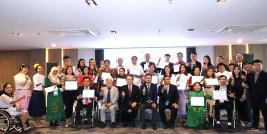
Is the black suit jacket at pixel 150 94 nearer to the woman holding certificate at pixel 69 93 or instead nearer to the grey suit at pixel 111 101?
the grey suit at pixel 111 101

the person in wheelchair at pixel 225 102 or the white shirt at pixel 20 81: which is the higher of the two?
the white shirt at pixel 20 81

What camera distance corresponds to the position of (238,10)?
19.1 ft

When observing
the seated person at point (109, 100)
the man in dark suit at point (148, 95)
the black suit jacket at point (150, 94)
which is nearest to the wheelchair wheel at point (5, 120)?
the seated person at point (109, 100)

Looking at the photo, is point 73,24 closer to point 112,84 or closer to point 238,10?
point 112,84

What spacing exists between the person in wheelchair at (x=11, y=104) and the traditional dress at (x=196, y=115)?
11.4 ft

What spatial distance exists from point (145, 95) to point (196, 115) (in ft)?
3.94

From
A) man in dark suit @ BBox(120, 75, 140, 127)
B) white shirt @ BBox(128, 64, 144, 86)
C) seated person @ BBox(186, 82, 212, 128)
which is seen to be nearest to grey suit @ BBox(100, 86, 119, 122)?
man in dark suit @ BBox(120, 75, 140, 127)

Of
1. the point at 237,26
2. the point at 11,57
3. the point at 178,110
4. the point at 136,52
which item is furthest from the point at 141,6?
the point at 11,57

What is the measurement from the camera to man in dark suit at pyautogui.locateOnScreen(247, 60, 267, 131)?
18.5ft

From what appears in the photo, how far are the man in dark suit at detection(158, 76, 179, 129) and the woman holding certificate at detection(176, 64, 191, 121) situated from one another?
12.3 inches

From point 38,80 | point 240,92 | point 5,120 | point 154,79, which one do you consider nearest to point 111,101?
point 154,79

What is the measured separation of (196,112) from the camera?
610cm

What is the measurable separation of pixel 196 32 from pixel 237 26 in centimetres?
134

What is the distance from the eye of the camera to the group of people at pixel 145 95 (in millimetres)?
6078
